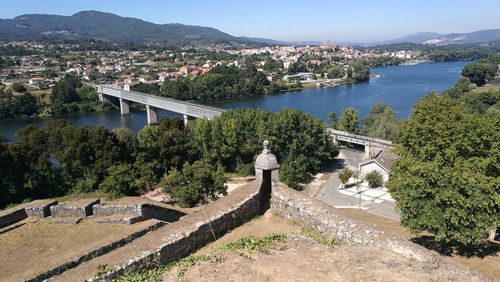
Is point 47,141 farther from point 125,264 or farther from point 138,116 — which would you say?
point 138,116

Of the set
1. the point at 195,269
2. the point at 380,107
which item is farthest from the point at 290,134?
the point at 195,269

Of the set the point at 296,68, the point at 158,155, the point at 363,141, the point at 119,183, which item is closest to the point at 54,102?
the point at 158,155

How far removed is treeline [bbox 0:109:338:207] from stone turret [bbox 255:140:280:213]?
1192 centimetres

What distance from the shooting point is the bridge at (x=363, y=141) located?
139 ft

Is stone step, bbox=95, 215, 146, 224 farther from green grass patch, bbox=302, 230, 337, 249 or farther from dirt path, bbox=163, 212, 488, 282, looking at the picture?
green grass patch, bbox=302, 230, 337, 249

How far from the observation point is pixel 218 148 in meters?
37.2

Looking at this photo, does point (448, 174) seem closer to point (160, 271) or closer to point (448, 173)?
point (448, 173)

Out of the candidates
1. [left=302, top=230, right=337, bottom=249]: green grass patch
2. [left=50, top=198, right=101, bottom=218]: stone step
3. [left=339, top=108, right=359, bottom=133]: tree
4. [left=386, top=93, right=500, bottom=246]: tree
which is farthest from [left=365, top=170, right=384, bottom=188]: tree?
[left=302, top=230, right=337, bottom=249]: green grass patch

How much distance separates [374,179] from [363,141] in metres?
12.6

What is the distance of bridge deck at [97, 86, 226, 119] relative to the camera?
5863 cm

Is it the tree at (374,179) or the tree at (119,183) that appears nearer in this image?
the tree at (119,183)

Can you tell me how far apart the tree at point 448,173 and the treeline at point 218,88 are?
78.4m

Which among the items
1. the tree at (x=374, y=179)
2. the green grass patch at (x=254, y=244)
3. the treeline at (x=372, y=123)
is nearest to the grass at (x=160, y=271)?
the green grass patch at (x=254, y=244)

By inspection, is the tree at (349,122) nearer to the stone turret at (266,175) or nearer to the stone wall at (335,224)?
the stone turret at (266,175)
